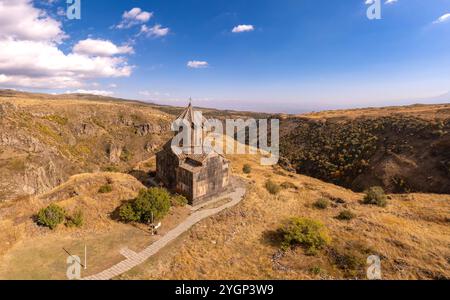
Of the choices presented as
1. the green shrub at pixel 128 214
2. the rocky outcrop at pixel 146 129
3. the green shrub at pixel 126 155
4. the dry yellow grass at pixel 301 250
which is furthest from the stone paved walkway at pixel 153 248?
the rocky outcrop at pixel 146 129

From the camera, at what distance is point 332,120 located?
7488 cm

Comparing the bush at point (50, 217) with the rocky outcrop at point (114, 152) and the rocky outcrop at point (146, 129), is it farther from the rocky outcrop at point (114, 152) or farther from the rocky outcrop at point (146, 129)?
the rocky outcrop at point (146, 129)

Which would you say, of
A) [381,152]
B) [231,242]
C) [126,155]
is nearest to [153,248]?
[231,242]

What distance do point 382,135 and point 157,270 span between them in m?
54.9

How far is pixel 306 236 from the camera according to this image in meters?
21.2

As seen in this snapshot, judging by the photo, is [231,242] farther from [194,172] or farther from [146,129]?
[146,129]

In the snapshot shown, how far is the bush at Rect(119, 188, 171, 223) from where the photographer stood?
893 inches

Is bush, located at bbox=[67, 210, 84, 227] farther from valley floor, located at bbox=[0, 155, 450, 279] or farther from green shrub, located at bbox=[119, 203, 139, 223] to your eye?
green shrub, located at bbox=[119, 203, 139, 223]

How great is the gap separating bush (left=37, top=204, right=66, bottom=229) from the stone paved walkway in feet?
23.4

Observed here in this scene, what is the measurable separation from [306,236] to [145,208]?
1426 centimetres

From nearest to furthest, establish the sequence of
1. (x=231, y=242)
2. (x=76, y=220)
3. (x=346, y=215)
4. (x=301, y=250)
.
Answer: (x=301, y=250)
(x=231, y=242)
(x=76, y=220)
(x=346, y=215)

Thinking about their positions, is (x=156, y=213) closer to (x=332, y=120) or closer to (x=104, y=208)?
(x=104, y=208)

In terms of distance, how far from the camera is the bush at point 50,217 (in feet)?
69.2

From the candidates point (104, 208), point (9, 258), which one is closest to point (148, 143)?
point (104, 208)
